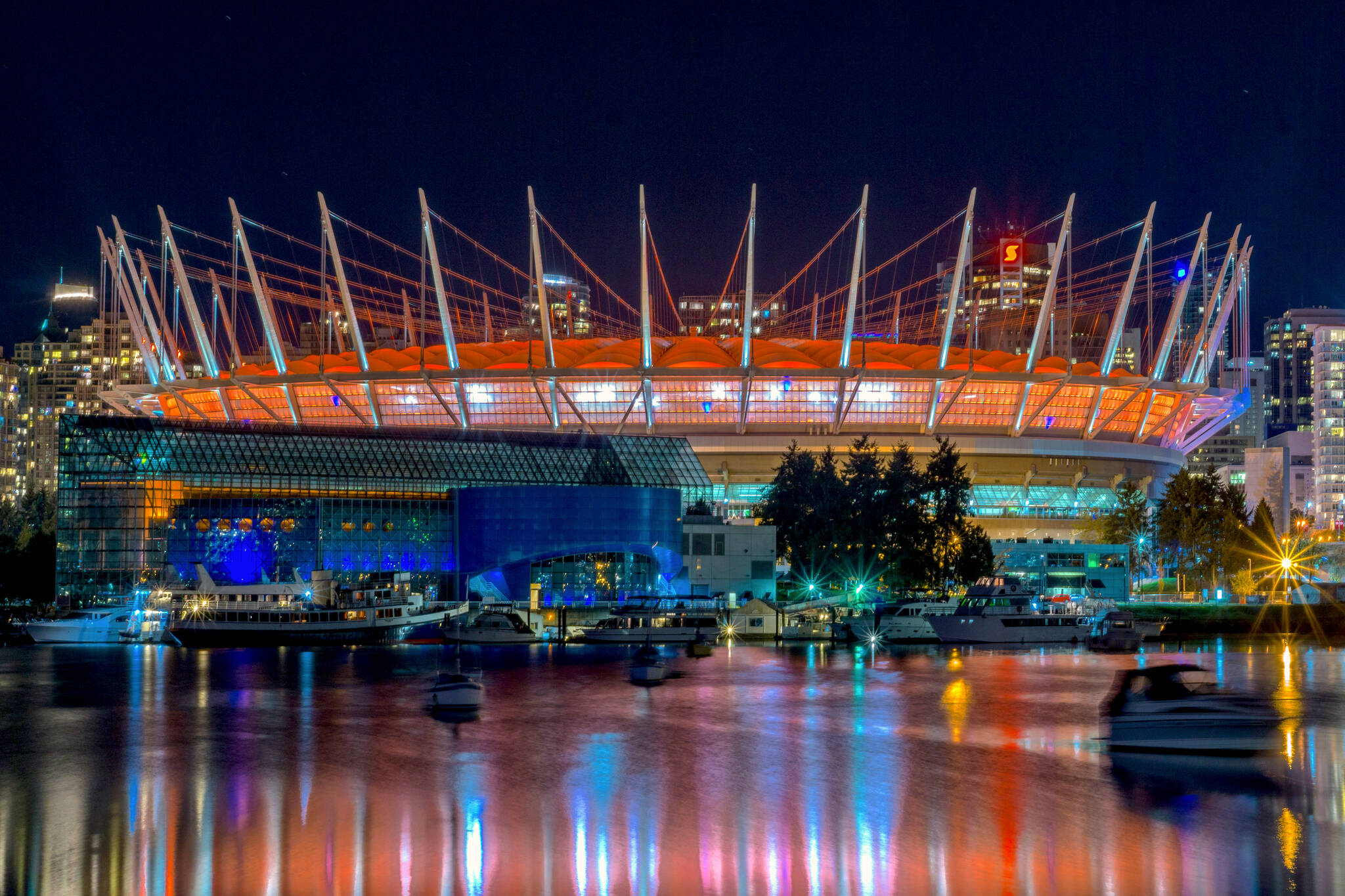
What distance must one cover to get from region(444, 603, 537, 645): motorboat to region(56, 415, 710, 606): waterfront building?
8.73 meters

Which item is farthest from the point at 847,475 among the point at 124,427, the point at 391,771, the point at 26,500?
the point at 26,500

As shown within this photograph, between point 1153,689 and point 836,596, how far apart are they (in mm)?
43767

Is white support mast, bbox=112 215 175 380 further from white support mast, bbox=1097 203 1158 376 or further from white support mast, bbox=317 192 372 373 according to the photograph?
white support mast, bbox=1097 203 1158 376

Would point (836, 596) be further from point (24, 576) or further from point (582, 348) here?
point (24, 576)

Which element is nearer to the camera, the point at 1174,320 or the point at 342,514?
the point at 342,514

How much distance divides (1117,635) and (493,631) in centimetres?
3183

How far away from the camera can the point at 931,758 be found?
34.4 m

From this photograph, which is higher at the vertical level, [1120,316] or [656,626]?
[1120,316]

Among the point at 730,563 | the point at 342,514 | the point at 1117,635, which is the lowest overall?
the point at 1117,635

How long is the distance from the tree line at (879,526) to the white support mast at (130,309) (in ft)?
184

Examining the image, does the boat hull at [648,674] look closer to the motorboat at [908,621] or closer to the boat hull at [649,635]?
the boat hull at [649,635]

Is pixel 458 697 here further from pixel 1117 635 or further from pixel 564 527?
pixel 1117 635

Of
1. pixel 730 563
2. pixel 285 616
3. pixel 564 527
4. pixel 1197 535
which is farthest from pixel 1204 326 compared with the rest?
pixel 285 616

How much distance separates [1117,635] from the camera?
222ft
